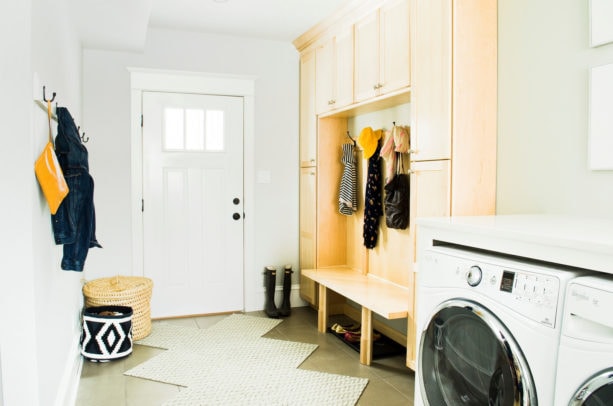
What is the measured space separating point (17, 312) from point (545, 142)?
225 centimetres

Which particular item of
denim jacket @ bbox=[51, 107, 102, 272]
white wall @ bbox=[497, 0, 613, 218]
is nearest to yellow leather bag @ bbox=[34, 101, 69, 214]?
denim jacket @ bbox=[51, 107, 102, 272]

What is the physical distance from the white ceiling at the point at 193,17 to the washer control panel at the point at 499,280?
7.00 feet

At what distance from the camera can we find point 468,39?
237 centimetres

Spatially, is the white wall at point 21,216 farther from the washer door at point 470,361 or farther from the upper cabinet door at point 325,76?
the upper cabinet door at point 325,76

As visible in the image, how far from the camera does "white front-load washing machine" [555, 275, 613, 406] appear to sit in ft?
3.86

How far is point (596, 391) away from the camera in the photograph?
1.20m

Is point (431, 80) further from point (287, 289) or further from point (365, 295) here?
point (287, 289)

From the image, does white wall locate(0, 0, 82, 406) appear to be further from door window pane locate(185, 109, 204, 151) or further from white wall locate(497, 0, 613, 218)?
door window pane locate(185, 109, 204, 151)

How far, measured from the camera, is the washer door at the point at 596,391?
1.16m

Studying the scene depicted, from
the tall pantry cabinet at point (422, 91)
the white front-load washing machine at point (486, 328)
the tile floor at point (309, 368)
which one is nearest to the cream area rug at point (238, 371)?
the tile floor at point (309, 368)

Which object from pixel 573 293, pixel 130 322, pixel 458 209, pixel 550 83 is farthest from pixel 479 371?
pixel 130 322

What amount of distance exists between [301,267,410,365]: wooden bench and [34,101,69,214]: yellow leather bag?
5.90 ft

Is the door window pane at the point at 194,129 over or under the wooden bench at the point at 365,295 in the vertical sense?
over

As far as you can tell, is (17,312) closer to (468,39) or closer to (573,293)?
(573,293)
